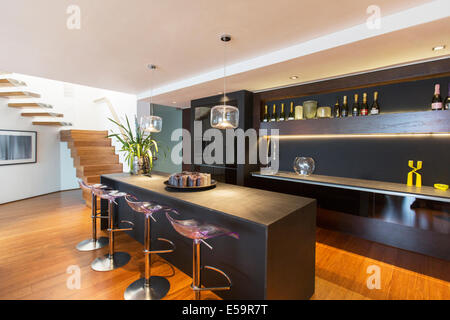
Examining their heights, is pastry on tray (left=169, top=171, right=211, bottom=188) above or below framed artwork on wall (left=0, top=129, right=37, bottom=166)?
below

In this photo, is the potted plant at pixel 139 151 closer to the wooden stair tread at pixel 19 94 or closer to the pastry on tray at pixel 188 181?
the pastry on tray at pixel 188 181

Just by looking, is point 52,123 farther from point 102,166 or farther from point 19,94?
point 102,166

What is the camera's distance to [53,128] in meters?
5.58

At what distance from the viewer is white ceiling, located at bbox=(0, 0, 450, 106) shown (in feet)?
5.67

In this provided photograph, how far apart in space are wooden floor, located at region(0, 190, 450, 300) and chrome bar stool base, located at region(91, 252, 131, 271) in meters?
0.06

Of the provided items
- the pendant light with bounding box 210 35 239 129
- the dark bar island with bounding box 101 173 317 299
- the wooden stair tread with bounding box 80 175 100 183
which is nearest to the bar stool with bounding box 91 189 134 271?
the dark bar island with bounding box 101 173 317 299

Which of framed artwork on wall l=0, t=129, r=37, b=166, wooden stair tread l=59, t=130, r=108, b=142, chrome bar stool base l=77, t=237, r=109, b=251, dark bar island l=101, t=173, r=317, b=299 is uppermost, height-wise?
wooden stair tread l=59, t=130, r=108, b=142

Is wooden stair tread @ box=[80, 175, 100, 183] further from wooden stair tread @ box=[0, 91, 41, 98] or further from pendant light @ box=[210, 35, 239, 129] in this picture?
pendant light @ box=[210, 35, 239, 129]

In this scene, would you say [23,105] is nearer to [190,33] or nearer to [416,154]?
[190,33]

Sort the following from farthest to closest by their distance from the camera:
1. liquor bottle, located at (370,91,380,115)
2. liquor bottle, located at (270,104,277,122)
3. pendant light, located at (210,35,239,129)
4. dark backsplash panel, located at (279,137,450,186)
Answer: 1. liquor bottle, located at (270,104,277,122)
2. liquor bottle, located at (370,91,380,115)
3. dark backsplash panel, located at (279,137,450,186)
4. pendant light, located at (210,35,239,129)

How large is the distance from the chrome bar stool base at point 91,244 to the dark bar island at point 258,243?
1.25 meters

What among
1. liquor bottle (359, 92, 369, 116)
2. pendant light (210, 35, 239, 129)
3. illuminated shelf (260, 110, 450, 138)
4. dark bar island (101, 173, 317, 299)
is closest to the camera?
dark bar island (101, 173, 317, 299)

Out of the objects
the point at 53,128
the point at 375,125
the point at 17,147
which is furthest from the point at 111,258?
the point at 53,128

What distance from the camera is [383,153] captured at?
9.36 feet
